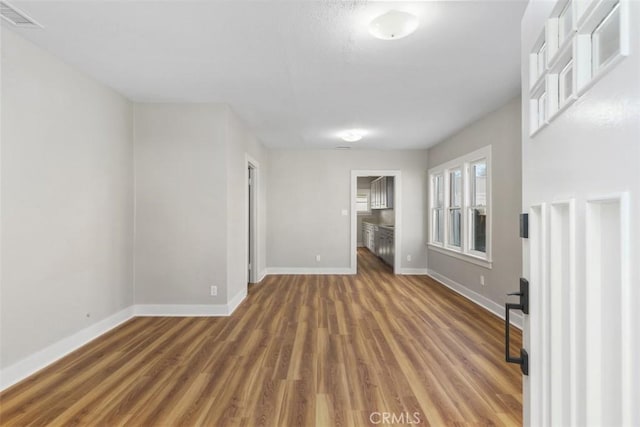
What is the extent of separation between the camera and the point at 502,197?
3803 mm

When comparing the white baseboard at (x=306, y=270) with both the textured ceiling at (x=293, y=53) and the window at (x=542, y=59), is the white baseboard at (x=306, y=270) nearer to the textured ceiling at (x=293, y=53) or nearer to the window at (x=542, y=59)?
the textured ceiling at (x=293, y=53)

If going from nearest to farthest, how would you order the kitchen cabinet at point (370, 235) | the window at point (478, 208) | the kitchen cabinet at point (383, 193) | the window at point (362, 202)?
the window at point (478, 208) < the kitchen cabinet at point (383, 193) < the kitchen cabinet at point (370, 235) < the window at point (362, 202)

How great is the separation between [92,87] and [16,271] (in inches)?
71.1

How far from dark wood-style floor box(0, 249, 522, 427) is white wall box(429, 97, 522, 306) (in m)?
0.47

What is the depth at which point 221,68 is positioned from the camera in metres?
2.87

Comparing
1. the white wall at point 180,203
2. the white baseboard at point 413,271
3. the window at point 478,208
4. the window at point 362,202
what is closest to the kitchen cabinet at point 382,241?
the white baseboard at point 413,271

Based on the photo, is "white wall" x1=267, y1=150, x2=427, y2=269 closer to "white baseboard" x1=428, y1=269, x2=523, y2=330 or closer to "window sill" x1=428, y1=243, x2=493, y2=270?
"window sill" x1=428, y1=243, x2=493, y2=270

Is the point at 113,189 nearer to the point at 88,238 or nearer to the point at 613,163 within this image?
the point at 88,238

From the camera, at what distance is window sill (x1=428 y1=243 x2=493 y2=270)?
4.11 metres

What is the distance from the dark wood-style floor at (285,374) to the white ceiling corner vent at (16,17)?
2502 millimetres

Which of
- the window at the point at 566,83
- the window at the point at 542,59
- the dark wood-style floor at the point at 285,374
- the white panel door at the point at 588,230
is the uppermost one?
the window at the point at 542,59

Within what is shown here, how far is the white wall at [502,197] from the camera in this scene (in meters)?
3.50

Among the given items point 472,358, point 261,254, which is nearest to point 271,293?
point 261,254

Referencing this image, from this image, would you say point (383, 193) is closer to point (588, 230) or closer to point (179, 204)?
point (179, 204)
